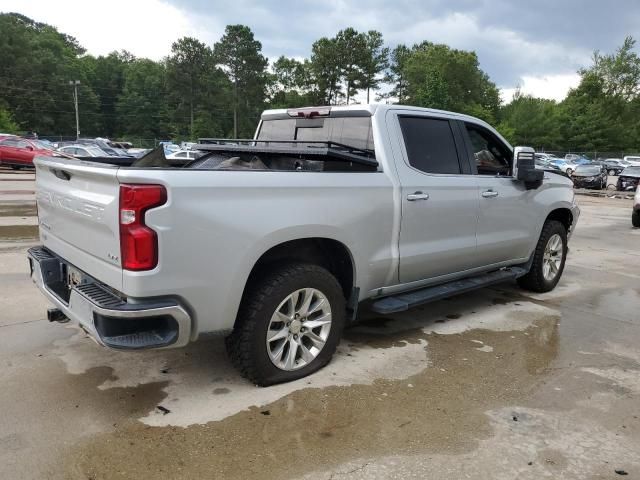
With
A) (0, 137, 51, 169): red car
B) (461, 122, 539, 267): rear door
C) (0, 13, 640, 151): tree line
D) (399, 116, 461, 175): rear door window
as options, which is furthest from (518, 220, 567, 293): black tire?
(0, 13, 640, 151): tree line

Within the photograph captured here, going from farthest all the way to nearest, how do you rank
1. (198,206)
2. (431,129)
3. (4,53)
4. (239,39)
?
(239,39) < (4,53) < (431,129) < (198,206)

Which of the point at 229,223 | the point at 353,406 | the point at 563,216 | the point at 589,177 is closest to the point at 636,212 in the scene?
the point at 563,216

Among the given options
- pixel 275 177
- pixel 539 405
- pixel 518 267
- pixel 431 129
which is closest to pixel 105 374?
pixel 275 177

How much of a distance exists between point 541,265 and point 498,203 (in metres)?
1.37

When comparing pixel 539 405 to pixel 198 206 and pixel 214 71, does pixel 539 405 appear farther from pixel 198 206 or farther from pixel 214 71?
pixel 214 71

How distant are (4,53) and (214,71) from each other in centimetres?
2839

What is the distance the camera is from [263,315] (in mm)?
3184

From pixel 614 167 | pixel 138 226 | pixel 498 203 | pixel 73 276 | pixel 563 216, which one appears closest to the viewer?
pixel 138 226

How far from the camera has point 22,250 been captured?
7.20 meters

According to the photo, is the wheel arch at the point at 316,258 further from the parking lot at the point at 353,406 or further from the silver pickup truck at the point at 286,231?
the parking lot at the point at 353,406

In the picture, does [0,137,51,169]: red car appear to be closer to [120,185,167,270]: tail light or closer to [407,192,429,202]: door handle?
[407,192,429,202]: door handle

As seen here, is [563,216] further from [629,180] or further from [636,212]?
[629,180]

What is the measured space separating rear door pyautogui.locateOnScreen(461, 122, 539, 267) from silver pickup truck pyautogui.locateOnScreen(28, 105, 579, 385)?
19mm

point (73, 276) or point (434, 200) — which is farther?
point (434, 200)
